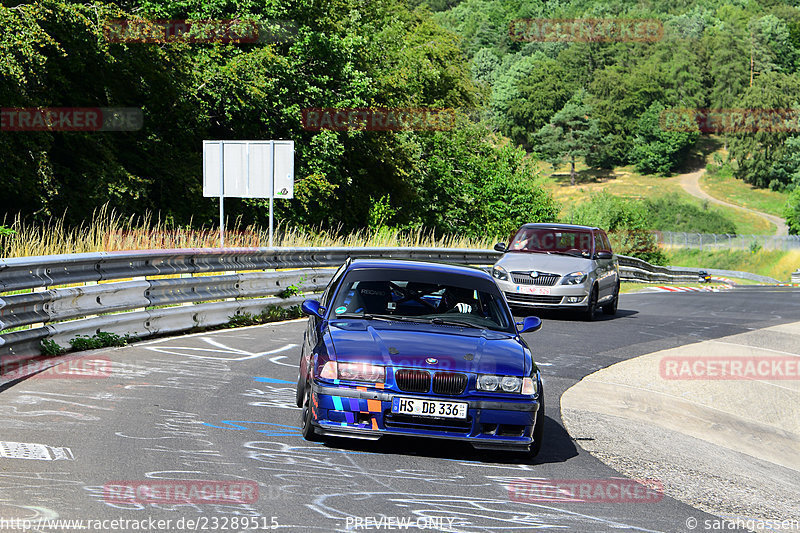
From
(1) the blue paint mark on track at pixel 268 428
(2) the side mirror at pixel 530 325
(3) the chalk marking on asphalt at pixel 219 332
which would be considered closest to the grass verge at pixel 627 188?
(3) the chalk marking on asphalt at pixel 219 332

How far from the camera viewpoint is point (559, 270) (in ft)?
62.4

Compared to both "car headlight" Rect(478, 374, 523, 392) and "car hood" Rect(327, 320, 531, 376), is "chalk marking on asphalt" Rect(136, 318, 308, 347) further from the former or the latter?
"car headlight" Rect(478, 374, 523, 392)

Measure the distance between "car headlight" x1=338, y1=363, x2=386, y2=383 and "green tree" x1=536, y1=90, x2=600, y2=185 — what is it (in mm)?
154835

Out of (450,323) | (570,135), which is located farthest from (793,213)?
(450,323)

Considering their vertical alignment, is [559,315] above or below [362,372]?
below

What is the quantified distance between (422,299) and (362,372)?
153 centimetres

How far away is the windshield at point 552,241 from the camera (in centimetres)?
2012

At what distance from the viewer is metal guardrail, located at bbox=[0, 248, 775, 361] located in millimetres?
10695

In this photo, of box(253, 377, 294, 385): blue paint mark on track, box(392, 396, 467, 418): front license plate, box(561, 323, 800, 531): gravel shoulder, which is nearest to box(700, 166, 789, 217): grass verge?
box(561, 323, 800, 531): gravel shoulder

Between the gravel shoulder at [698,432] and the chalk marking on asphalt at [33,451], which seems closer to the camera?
the chalk marking on asphalt at [33,451]

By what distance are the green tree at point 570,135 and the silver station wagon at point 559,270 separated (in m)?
141

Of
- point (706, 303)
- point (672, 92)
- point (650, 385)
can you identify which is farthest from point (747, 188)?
point (650, 385)

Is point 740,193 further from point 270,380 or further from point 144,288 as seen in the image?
point 270,380

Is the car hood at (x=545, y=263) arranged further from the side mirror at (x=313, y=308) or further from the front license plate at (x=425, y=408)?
the front license plate at (x=425, y=408)
